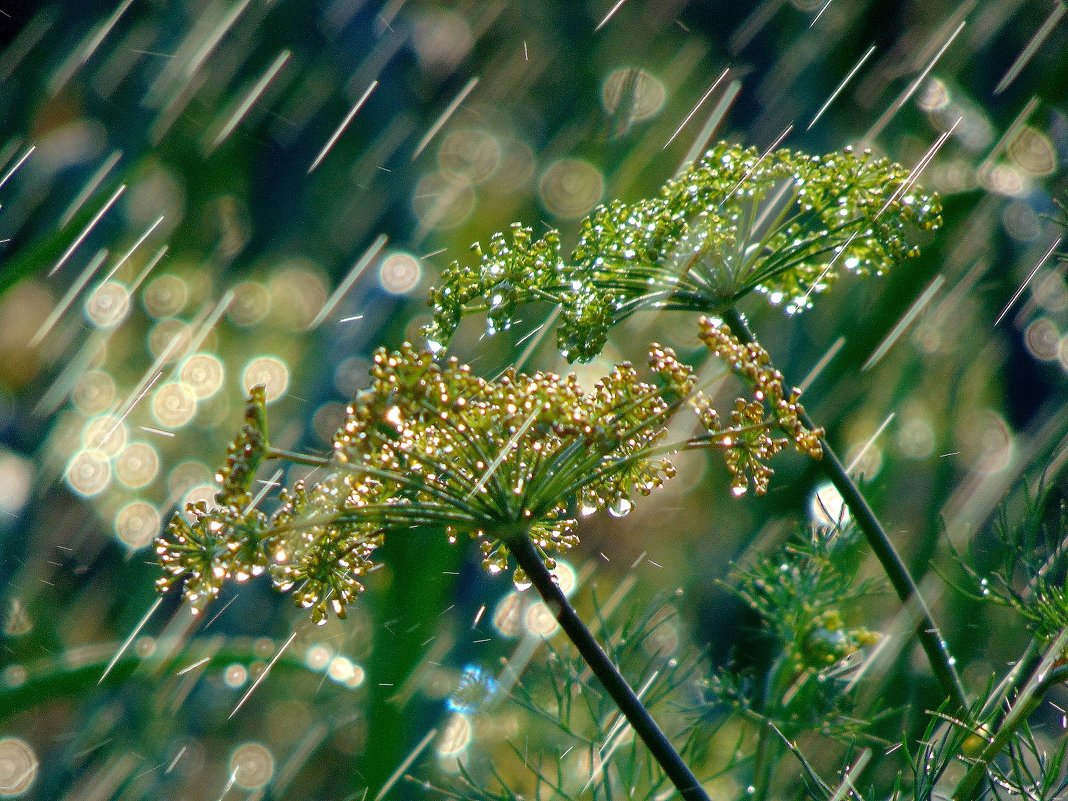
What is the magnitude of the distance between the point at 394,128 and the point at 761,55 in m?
1.11

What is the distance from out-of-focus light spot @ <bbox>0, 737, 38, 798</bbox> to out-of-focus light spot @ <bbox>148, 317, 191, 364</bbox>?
939mm

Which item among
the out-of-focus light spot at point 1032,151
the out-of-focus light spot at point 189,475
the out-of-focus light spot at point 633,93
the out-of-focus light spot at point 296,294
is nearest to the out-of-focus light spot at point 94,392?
the out-of-focus light spot at point 189,475

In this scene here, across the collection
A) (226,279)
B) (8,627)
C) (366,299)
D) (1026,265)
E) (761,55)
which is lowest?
(8,627)

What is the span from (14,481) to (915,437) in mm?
2029

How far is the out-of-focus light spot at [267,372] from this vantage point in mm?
2375

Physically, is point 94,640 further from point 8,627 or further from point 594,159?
point 594,159

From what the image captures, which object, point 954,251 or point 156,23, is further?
point 156,23

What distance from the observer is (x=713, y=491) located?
6.85 feet

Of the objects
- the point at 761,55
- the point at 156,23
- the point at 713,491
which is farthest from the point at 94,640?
the point at 761,55

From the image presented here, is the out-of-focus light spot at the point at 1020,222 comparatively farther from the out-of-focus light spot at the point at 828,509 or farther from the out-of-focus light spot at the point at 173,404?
the out-of-focus light spot at the point at 173,404

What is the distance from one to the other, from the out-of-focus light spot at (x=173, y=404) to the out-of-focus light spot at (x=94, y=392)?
0.11m

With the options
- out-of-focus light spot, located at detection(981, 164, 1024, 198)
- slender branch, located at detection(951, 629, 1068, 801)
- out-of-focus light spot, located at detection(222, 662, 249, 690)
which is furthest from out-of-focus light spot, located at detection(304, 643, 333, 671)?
out-of-focus light spot, located at detection(981, 164, 1024, 198)

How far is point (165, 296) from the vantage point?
2746 mm

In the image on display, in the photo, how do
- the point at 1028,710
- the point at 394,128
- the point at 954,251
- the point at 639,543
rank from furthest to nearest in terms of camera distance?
the point at 394,128
the point at 639,543
the point at 954,251
the point at 1028,710
